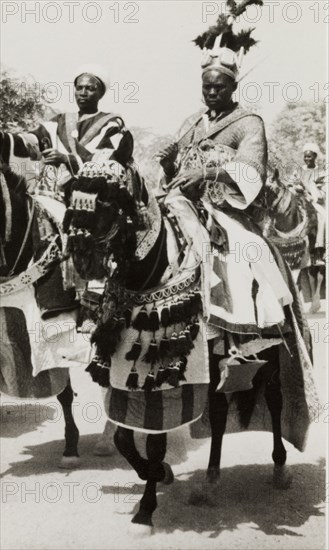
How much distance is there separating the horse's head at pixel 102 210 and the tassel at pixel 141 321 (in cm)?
41

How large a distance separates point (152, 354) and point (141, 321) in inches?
7.5

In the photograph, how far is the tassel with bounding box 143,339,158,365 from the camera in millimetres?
4184

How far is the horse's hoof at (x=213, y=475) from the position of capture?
5.00 meters

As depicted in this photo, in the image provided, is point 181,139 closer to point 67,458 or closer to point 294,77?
Answer: point 294,77

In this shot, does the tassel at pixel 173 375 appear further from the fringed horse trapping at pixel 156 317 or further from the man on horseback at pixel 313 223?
the man on horseback at pixel 313 223

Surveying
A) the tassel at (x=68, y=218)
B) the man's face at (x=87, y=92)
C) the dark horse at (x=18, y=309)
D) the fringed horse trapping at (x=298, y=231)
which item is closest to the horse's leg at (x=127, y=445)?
the dark horse at (x=18, y=309)

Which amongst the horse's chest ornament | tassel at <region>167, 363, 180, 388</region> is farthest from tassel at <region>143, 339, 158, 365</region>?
tassel at <region>167, 363, 180, 388</region>

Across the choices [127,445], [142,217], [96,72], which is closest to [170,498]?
[127,445]

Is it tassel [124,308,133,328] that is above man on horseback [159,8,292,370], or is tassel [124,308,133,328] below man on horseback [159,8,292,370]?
below

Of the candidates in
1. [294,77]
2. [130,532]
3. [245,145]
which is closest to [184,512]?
[130,532]

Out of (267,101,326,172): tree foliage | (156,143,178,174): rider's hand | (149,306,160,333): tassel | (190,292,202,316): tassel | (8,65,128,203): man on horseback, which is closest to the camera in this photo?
(149,306,160,333): tassel

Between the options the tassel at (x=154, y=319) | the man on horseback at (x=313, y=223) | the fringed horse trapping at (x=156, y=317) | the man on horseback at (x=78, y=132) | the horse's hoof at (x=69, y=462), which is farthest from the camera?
the man on horseback at (x=313, y=223)

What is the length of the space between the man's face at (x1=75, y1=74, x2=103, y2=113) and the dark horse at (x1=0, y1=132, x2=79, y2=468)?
2.43ft

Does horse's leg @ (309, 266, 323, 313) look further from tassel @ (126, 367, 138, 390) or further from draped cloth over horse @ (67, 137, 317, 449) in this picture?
tassel @ (126, 367, 138, 390)
